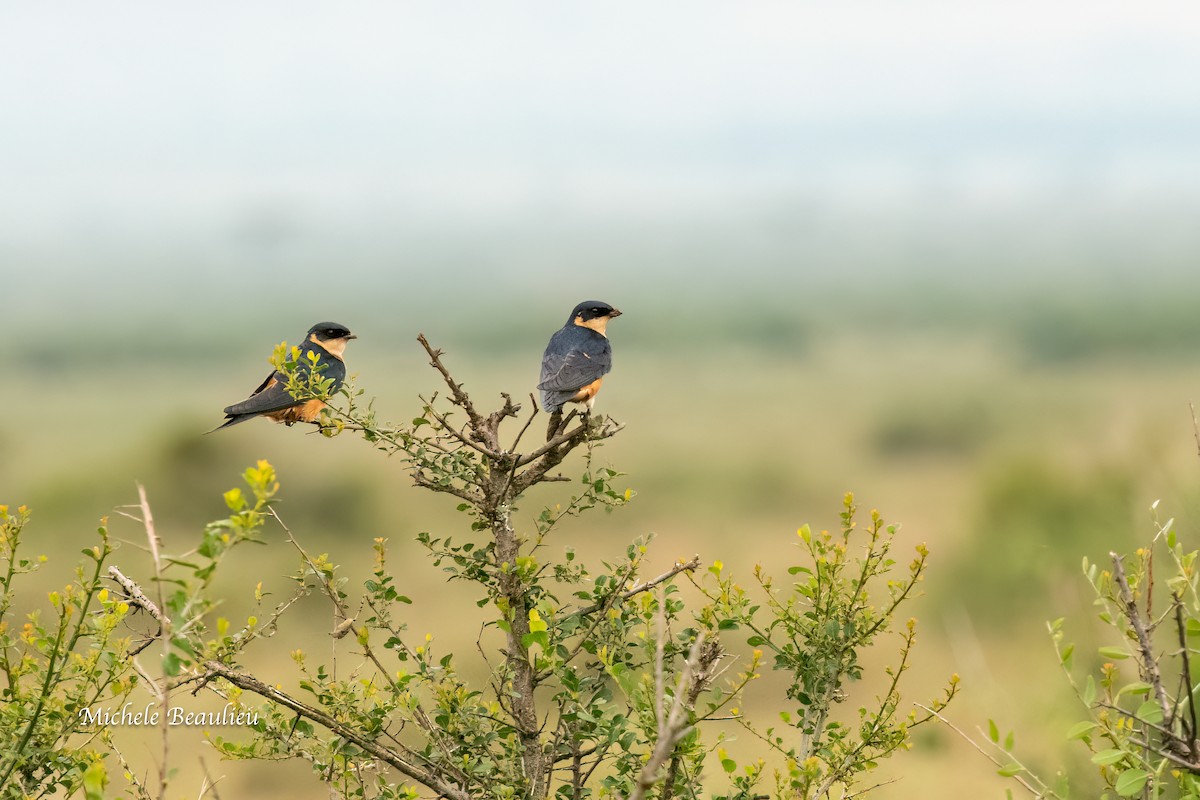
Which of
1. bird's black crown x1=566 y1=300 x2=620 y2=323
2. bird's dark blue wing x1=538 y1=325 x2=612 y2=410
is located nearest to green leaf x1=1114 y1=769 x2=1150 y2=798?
bird's dark blue wing x1=538 y1=325 x2=612 y2=410

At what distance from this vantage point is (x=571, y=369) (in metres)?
7.25

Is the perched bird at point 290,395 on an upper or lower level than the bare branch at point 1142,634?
upper

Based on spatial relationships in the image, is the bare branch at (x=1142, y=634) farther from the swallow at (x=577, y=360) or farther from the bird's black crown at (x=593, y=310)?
the bird's black crown at (x=593, y=310)

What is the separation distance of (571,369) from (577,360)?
20 cm

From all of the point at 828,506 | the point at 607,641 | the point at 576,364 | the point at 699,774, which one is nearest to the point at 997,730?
the point at 699,774

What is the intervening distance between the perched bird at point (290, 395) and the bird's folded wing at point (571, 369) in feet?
4.19

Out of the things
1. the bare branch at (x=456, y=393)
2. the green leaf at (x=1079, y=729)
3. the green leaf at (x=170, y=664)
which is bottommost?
the green leaf at (x=170, y=664)

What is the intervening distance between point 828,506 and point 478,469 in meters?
37.6

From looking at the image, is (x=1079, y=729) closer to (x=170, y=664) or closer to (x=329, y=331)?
(x=170, y=664)

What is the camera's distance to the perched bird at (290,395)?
24.8 ft

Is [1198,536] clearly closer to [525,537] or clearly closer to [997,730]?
[997,730]

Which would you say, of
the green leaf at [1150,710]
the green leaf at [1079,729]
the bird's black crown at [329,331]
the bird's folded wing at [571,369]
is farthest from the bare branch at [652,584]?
the bird's black crown at [329,331]

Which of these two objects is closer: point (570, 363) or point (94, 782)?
point (94, 782)

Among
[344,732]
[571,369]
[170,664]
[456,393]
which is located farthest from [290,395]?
[170,664]
